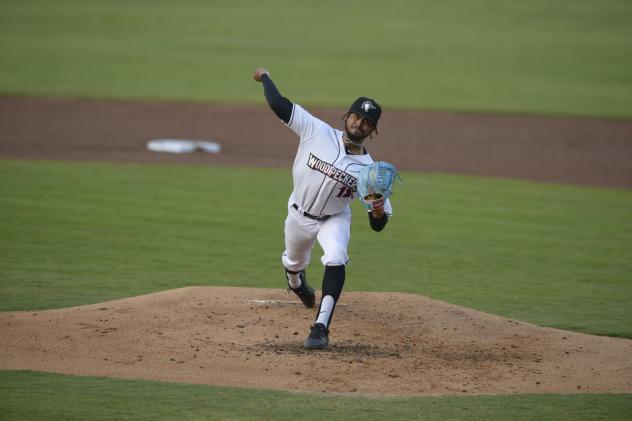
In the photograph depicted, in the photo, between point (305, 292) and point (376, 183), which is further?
point (305, 292)

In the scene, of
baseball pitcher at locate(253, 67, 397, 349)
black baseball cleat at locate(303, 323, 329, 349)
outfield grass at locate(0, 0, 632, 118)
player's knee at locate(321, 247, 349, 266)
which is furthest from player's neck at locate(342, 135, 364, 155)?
outfield grass at locate(0, 0, 632, 118)

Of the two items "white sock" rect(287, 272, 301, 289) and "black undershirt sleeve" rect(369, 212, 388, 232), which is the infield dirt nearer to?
"white sock" rect(287, 272, 301, 289)

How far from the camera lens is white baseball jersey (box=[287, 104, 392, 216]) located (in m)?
7.48

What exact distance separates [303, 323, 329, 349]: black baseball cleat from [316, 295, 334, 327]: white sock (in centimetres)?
5

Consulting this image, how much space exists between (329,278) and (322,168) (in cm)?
82

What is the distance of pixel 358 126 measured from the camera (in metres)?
7.46

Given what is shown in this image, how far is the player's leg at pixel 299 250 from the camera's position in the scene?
771 cm

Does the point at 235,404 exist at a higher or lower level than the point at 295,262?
lower

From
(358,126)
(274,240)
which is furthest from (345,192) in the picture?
(274,240)

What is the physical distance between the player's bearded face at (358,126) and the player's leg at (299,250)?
0.74 meters

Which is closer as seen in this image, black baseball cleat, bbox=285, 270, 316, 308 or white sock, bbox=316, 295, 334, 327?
white sock, bbox=316, 295, 334, 327

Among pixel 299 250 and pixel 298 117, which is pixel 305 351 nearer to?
pixel 299 250

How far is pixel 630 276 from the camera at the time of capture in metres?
10.4

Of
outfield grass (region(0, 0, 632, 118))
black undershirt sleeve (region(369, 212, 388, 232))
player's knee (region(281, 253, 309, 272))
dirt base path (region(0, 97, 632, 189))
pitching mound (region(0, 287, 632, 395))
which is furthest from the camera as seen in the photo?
outfield grass (region(0, 0, 632, 118))
